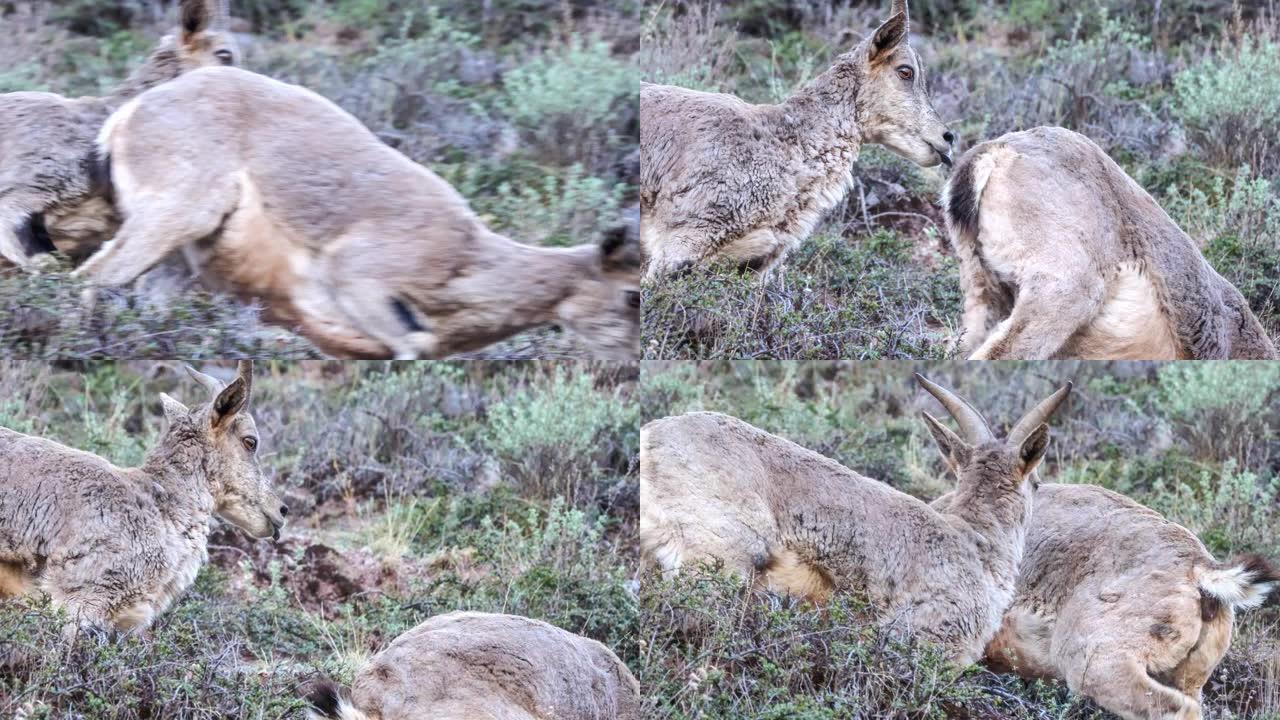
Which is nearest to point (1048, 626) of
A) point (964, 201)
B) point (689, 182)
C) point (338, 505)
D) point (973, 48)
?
point (964, 201)

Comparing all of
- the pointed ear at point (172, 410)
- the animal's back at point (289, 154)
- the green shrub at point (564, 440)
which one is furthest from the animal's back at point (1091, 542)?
the pointed ear at point (172, 410)

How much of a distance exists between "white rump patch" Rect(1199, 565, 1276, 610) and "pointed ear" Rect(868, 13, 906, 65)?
3418mm

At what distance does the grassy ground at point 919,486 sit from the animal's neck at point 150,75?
352 centimetres

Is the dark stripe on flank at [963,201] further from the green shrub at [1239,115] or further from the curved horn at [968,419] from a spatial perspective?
the green shrub at [1239,115]

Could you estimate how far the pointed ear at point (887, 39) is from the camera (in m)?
8.29

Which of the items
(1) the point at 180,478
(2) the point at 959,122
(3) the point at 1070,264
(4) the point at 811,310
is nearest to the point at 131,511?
(1) the point at 180,478

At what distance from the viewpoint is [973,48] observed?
12.1 meters

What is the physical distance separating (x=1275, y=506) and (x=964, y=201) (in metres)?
3.45

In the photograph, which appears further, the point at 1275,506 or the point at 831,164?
the point at 1275,506

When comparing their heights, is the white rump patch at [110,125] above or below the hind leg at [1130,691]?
above

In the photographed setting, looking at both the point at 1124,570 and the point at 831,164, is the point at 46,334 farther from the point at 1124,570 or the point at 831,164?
the point at 1124,570

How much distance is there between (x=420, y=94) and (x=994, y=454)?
150 inches

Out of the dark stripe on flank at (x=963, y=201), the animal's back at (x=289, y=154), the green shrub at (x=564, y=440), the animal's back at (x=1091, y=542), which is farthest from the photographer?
the green shrub at (x=564, y=440)

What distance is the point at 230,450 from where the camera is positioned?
729cm
